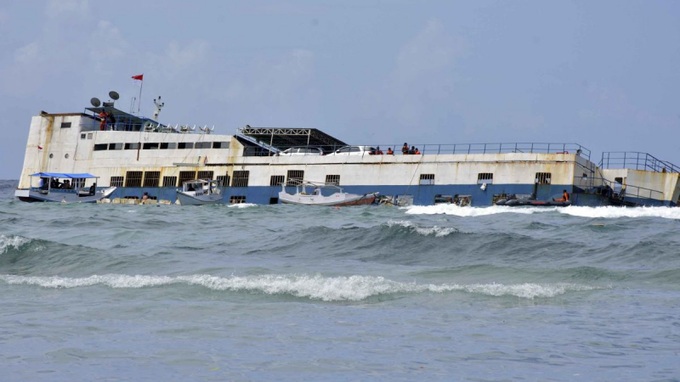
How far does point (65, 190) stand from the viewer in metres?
54.2

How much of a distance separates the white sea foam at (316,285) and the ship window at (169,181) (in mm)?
38996

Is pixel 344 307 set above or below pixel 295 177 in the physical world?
below

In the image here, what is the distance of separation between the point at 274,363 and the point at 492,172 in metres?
40.0

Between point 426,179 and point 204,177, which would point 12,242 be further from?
point 204,177

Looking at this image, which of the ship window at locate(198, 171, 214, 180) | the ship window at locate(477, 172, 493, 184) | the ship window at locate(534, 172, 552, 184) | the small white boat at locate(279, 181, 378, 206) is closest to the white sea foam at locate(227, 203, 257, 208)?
the small white boat at locate(279, 181, 378, 206)

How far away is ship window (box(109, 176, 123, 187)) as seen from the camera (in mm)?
56469

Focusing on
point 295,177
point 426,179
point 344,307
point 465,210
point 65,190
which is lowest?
point 344,307

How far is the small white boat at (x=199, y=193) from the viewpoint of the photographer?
5194 centimetres

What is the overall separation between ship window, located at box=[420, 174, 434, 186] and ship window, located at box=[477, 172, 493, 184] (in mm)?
2679

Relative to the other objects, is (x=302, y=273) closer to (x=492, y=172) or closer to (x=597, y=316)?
(x=597, y=316)

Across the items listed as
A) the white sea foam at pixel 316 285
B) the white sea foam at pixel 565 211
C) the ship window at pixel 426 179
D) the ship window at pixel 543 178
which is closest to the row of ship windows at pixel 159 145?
the ship window at pixel 426 179

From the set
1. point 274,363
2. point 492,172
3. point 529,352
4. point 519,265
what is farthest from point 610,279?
point 492,172

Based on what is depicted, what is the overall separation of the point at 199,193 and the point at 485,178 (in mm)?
16988

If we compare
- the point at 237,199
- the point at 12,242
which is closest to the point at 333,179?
the point at 237,199
